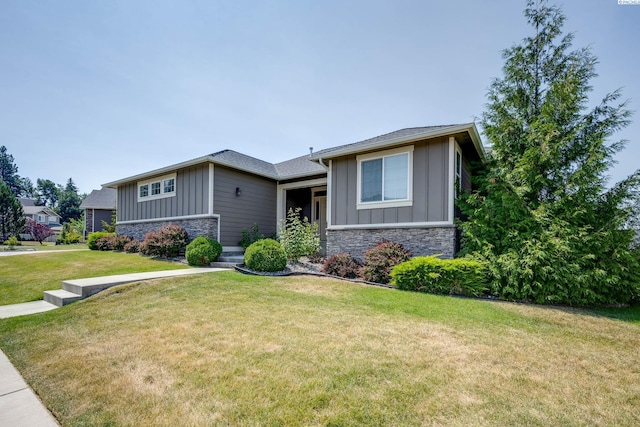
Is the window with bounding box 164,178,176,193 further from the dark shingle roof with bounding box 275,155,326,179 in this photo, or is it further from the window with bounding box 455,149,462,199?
the window with bounding box 455,149,462,199

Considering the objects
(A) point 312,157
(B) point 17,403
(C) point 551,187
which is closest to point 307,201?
(A) point 312,157

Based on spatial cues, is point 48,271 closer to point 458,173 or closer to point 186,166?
point 186,166

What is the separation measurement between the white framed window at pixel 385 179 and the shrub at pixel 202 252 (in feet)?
16.3

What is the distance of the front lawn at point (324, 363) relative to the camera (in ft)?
6.89

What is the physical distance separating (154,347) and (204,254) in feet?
20.3

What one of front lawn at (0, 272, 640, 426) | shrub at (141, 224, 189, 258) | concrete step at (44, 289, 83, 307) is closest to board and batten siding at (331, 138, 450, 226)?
front lawn at (0, 272, 640, 426)

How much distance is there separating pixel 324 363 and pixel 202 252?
7.36 m

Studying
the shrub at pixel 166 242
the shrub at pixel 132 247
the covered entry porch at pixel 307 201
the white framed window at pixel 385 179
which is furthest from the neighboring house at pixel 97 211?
the white framed window at pixel 385 179

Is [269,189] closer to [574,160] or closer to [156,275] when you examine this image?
[156,275]

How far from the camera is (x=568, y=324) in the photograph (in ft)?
14.6

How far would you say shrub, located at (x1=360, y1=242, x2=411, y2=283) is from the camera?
7213 mm

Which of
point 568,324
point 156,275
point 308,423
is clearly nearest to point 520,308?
point 568,324

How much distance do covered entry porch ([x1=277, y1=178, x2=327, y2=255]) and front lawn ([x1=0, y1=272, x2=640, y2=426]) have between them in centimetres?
799

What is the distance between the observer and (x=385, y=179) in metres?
8.34
